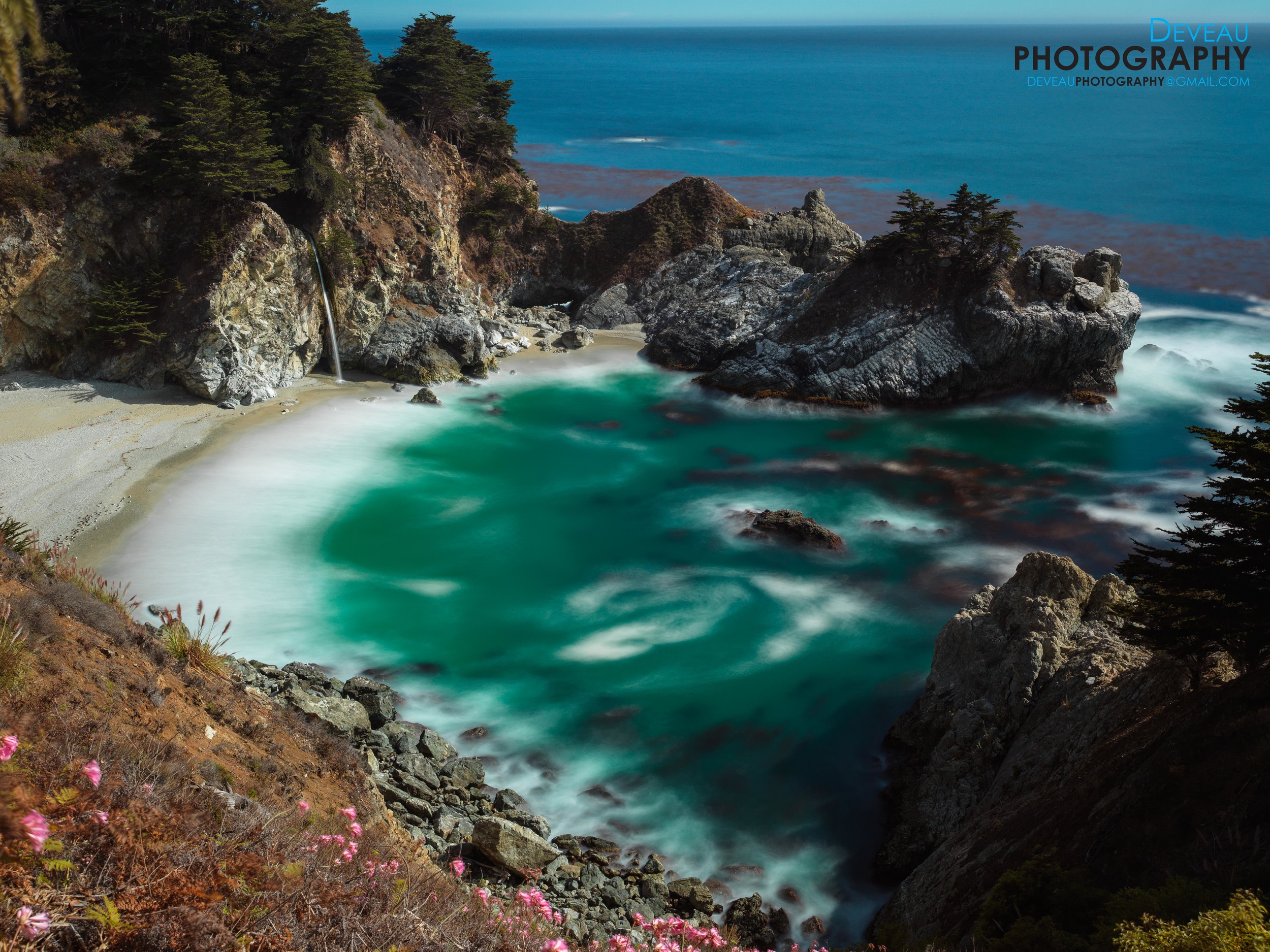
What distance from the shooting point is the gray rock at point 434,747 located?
14820 millimetres

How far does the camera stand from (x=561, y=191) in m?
73.1

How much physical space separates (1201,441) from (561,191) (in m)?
54.0

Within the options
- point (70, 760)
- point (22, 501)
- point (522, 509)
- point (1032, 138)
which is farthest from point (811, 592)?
point (1032, 138)

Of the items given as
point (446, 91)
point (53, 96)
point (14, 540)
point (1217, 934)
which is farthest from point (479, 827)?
point (446, 91)

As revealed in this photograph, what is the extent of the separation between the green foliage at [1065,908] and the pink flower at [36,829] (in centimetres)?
747

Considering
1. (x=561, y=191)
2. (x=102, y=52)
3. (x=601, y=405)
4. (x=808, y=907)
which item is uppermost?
(x=102, y=52)

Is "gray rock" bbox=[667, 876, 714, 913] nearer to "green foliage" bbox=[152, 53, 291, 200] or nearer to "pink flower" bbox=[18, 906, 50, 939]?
"pink flower" bbox=[18, 906, 50, 939]

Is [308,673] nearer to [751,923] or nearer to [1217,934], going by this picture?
[751,923]

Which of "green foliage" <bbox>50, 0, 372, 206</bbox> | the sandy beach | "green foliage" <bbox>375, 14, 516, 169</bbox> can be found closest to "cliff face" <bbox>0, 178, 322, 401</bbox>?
the sandy beach

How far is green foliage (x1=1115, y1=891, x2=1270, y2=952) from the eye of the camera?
5828 millimetres

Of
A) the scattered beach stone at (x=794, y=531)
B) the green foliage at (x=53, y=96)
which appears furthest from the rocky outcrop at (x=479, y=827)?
the green foliage at (x=53, y=96)

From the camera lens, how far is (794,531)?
25.2 m

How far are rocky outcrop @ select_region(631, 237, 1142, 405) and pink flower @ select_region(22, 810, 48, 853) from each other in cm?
3285

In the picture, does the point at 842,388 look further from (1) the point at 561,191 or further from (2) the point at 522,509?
(1) the point at 561,191
